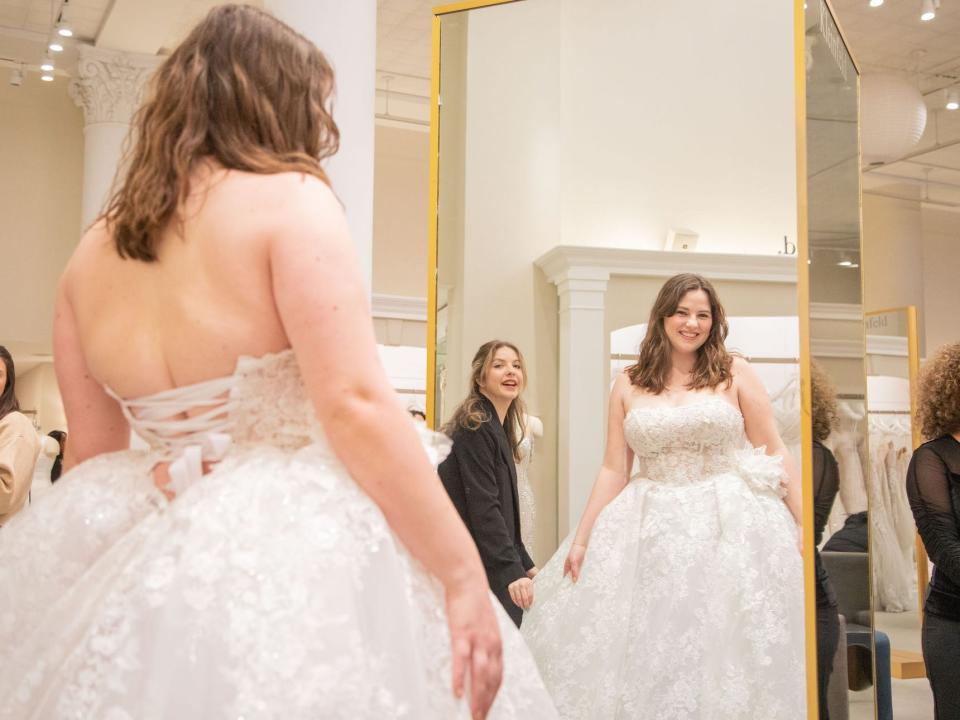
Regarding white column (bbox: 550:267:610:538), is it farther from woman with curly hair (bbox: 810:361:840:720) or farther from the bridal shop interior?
woman with curly hair (bbox: 810:361:840:720)

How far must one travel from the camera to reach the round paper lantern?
727 cm

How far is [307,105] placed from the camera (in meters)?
1.46

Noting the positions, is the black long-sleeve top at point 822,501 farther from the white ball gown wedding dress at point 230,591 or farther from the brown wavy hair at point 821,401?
the white ball gown wedding dress at point 230,591

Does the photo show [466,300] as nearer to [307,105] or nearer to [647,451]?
[647,451]

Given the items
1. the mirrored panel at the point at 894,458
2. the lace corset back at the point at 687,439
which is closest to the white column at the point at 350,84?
the lace corset back at the point at 687,439

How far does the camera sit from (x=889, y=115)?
731 cm

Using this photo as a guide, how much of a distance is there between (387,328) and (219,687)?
8.46 meters

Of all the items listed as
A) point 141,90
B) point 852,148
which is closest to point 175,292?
point 852,148

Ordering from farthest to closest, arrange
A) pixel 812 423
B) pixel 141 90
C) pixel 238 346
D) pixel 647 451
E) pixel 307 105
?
pixel 141 90 → pixel 647 451 → pixel 812 423 → pixel 307 105 → pixel 238 346

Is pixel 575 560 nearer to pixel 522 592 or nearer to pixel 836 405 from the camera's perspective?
pixel 522 592

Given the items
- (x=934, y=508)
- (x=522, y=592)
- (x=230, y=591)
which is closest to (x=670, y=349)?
(x=522, y=592)

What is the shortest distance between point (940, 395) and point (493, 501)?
1.71m

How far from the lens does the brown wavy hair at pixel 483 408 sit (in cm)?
321

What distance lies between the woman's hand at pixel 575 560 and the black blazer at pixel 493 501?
0.15 metres
